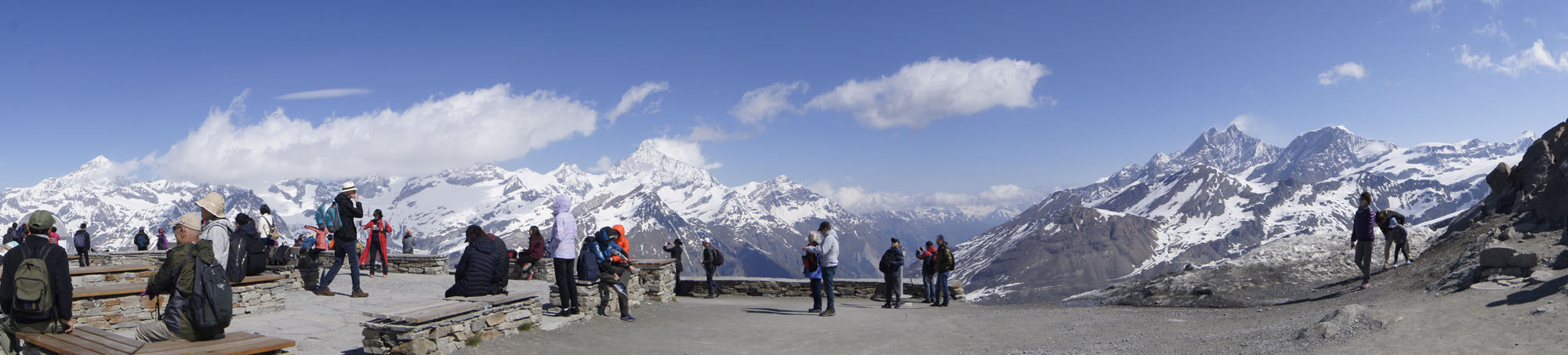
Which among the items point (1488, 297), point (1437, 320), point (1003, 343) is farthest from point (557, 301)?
point (1488, 297)

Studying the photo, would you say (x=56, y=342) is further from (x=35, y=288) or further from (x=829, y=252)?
(x=829, y=252)

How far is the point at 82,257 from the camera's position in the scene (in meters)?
25.9

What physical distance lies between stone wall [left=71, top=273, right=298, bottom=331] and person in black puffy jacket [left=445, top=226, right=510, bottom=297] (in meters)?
3.71

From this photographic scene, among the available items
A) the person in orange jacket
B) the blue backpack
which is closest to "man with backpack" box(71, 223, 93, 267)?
the person in orange jacket

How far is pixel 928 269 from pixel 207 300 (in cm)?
1628

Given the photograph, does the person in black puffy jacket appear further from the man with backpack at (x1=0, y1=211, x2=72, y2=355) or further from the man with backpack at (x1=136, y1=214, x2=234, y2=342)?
the man with backpack at (x1=0, y1=211, x2=72, y2=355)

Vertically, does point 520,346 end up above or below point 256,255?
below

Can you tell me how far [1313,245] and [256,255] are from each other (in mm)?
27126

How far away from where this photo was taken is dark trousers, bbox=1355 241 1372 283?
1642cm

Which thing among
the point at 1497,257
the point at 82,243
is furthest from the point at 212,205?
the point at 82,243

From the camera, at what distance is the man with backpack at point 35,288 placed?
7.70 m

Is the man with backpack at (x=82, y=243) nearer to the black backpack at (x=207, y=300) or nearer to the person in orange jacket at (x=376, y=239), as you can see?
the person in orange jacket at (x=376, y=239)

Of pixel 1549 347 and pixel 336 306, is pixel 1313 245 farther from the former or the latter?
pixel 336 306

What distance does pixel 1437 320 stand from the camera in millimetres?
10047
